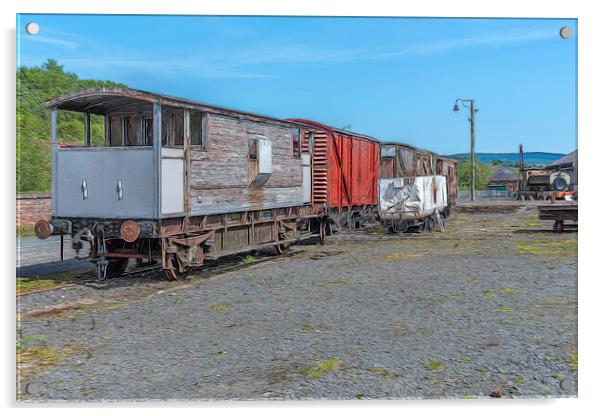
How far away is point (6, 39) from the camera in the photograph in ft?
21.2

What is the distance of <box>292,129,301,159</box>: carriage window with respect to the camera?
14801mm

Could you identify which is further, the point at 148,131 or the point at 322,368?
the point at 148,131

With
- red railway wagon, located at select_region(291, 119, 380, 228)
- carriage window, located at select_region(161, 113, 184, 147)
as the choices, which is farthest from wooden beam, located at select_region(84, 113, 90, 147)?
red railway wagon, located at select_region(291, 119, 380, 228)

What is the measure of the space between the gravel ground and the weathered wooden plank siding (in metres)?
1.70

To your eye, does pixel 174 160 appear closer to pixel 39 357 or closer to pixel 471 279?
pixel 39 357

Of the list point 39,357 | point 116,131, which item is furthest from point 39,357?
point 116,131

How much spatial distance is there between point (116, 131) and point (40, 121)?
106 inches

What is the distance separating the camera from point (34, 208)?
9.49 m

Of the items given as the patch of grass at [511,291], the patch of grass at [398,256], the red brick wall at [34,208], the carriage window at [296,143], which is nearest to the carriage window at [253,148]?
the carriage window at [296,143]

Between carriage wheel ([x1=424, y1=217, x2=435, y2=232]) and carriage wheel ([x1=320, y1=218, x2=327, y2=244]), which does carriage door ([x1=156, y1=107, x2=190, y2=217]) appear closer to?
carriage wheel ([x1=320, y1=218, x2=327, y2=244])

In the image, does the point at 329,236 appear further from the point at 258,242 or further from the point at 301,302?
the point at 301,302

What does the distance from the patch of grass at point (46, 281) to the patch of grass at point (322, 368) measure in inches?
231

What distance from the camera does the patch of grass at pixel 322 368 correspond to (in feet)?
19.3

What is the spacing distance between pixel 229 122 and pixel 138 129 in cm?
188
